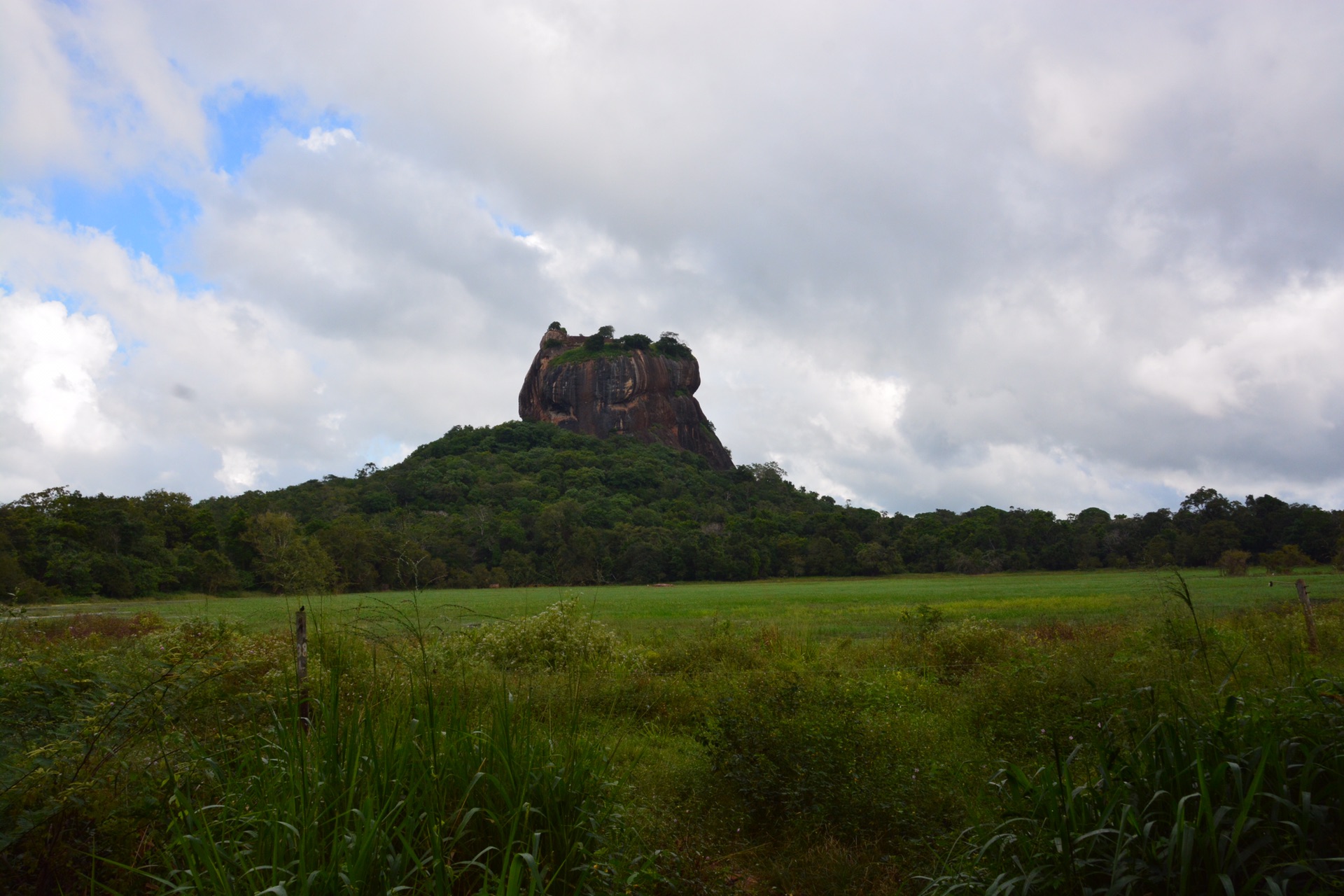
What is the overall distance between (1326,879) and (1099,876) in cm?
79

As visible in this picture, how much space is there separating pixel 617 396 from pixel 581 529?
6937 cm

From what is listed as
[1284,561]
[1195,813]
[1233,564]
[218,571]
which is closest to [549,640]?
[1195,813]

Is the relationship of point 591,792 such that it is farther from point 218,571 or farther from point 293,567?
point 218,571

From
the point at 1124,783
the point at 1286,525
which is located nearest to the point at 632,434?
the point at 1286,525

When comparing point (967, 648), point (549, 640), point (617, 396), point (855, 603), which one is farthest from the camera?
point (617, 396)

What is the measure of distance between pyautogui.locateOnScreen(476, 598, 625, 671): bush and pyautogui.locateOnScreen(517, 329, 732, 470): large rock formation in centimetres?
12643

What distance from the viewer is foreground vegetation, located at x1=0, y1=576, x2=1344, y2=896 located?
3197 millimetres

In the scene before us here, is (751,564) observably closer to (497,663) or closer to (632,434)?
(632,434)

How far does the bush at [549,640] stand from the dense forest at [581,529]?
7773mm

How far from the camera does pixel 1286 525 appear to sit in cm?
6316

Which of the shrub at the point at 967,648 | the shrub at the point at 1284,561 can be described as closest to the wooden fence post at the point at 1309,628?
the shrub at the point at 967,648

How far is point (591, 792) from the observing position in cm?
396

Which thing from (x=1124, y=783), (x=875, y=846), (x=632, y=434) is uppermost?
(x=632, y=434)

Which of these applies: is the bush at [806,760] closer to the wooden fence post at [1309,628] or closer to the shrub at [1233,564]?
the wooden fence post at [1309,628]
